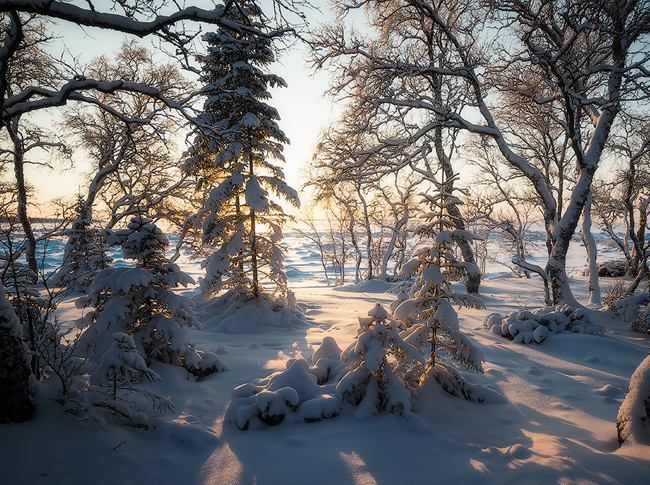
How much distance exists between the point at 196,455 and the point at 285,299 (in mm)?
5707

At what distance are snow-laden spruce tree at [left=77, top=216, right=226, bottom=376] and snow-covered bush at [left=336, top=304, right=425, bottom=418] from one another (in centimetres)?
248

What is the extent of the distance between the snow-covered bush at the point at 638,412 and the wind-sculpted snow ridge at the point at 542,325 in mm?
3759

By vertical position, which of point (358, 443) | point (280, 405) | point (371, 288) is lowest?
point (358, 443)

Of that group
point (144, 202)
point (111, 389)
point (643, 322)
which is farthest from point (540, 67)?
point (144, 202)

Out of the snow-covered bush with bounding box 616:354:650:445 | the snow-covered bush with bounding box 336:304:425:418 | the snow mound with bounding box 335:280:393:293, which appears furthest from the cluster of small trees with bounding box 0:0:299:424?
the snow mound with bounding box 335:280:393:293

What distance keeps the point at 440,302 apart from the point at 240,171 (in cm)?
Result: 637

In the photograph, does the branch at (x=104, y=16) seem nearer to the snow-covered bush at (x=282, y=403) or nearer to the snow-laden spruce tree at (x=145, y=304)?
the snow-laden spruce tree at (x=145, y=304)

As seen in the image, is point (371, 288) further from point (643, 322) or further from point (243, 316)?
point (643, 322)

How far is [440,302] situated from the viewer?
3.52 m

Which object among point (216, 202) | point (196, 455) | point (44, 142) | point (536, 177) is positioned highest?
point (44, 142)

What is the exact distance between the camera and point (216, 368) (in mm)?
4766

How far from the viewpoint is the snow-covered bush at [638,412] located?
8.75 feet

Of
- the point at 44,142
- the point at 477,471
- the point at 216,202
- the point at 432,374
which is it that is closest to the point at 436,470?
the point at 477,471

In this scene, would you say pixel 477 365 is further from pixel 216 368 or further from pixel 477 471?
pixel 216 368
